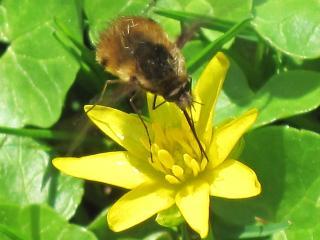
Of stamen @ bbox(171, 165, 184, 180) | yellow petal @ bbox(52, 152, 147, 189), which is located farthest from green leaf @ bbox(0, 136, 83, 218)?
stamen @ bbox(171, 165, 184, 180)

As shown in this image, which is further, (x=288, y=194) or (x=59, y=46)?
(x=59, y=46)

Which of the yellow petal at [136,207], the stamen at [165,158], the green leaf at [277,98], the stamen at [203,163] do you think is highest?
the stamen at [165,158]

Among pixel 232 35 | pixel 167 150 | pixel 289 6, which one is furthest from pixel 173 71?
pixel 289 6

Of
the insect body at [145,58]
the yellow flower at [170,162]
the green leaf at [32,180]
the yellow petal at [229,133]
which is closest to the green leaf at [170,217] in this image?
the yellow flower at [170,162]

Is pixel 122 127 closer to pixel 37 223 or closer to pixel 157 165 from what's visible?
pixel 157 165

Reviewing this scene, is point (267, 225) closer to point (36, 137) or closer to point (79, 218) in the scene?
point (79, 218)

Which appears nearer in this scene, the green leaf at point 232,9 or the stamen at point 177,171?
the stamen at point 177,171

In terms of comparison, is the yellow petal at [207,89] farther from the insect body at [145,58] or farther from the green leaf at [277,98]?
the green leaf at [277,98]
